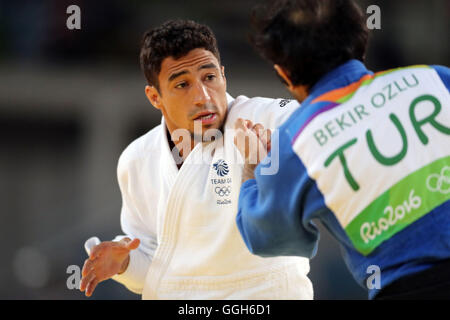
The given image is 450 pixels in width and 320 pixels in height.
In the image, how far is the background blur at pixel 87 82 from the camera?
10.2 meters

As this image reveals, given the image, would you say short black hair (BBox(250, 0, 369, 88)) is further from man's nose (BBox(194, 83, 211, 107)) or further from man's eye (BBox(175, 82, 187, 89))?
man's eye (BBox(175, 82, 187, 89))

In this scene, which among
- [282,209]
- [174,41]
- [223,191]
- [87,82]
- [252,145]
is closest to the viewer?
A: [282,209]

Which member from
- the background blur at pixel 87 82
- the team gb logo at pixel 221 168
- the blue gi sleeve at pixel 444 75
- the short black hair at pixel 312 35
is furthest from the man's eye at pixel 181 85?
the background blur at pixel 87 82

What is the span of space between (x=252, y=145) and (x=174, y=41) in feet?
3.04

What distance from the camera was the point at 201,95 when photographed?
342cm

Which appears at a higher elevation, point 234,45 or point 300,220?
point 234,45

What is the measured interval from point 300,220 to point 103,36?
8381 mm

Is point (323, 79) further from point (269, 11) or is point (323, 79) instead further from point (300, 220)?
point (300, 220)

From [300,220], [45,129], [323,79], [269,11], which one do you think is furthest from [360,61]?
[45,129]

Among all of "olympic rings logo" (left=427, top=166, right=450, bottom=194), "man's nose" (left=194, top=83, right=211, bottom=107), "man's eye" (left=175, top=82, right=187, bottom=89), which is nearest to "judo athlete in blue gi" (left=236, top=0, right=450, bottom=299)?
"olympic rings logo" (left=427, top=166, right=450, bottom=194)

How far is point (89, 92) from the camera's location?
10297 millimetres

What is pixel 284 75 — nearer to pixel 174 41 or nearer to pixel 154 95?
pixel 174 41

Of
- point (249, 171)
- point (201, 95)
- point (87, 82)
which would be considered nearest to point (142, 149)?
point (201, 95)

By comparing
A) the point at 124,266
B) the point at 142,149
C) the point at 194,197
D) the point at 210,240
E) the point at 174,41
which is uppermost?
the point at 174,41
